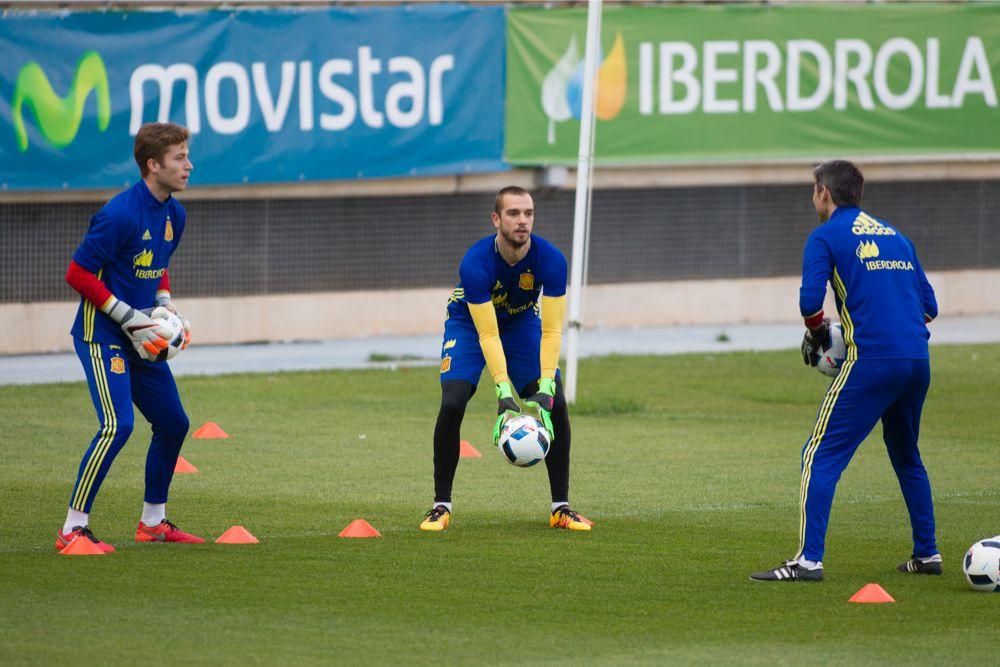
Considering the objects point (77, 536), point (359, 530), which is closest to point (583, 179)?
point (359, 530)

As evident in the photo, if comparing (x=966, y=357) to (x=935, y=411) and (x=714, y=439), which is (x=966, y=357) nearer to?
→ (x=935, y=411)

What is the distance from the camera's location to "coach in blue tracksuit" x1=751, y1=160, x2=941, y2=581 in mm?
8891

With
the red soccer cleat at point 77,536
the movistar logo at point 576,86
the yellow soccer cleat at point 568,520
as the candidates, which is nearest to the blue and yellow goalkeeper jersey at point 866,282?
the yellow soccer cleat at point 568,520

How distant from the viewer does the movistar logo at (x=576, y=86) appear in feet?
70.5

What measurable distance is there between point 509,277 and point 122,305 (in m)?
2.24

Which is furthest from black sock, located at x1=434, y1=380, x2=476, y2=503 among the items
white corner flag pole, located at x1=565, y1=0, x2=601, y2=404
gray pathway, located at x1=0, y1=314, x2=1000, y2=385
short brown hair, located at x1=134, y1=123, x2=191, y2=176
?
gray pathway, located at x1=0, y1=314, x2=1000, y2=385

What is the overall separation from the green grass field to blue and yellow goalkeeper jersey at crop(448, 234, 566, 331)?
133 cm

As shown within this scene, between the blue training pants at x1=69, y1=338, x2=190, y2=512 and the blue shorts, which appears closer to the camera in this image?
the blue training pants at x1=69, y1=338, x2=190, y2=512

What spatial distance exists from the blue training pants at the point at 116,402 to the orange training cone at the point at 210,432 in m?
4.51

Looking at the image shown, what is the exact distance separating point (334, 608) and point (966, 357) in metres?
13.2

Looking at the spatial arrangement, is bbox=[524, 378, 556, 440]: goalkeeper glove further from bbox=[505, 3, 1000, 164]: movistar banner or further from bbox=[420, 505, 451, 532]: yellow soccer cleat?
bbox=[505, 3, 1000, 164]: movistar banner

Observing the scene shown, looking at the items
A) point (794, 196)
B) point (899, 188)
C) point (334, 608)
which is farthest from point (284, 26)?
point (334, 608)

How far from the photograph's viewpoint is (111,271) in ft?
31.9

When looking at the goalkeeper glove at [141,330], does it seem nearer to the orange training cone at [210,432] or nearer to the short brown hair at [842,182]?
the short brown hair at [842,182]
